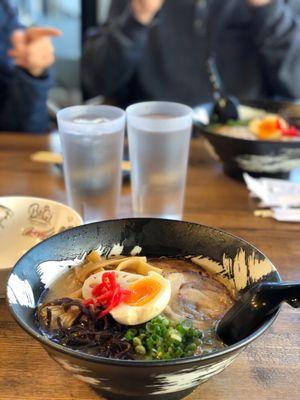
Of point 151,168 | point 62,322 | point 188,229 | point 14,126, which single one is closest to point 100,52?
point 14,126

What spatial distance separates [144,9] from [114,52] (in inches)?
10.5

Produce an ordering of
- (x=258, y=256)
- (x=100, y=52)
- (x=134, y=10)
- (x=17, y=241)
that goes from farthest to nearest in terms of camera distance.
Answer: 1. (x=100, y=52)
2. (x=134, y=10)
3. (x=17, y=241)
4. (x=258, y=256)

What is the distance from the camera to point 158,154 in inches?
45.5

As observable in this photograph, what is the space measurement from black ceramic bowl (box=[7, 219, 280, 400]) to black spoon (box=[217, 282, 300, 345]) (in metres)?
0.02

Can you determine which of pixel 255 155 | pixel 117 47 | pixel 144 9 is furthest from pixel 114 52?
pixel 255 155

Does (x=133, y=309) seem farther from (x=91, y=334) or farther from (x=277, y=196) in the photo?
(x=277, y=196)

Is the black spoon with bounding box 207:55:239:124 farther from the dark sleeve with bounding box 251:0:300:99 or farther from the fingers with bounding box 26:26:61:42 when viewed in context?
the dark sleeve with bounding box 251:0:300:99

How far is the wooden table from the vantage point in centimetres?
73

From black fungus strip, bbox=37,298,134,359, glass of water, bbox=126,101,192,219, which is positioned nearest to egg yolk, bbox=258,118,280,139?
glass of water, bbox=126,101,192,219

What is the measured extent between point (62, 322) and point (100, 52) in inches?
78.6

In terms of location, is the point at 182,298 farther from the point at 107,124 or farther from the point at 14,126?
the point at 14,126

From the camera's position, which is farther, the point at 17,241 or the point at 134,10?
the point at 134,10

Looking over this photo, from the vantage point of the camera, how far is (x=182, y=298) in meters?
0.80

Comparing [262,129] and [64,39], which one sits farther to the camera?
[64,39]
